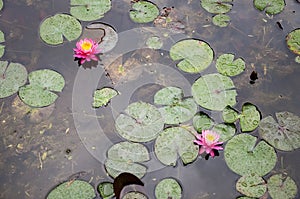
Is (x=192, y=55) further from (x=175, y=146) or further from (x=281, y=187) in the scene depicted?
(x=281, y=187)

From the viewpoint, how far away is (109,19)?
2564 millimetres

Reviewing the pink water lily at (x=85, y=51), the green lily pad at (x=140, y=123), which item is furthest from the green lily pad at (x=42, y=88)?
the green lily pad at (x=140, y=123)

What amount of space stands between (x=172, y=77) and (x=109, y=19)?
1.90ft

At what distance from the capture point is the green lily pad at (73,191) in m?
1.93

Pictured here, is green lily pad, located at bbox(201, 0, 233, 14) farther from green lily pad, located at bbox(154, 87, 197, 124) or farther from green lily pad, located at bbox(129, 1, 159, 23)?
green lily pad, located at bbox(154, 87, 197, 124)

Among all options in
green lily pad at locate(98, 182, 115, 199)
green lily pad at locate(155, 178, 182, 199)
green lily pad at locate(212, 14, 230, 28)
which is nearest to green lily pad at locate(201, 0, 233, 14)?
green lily pad at locate(212, 14, 230, 28)

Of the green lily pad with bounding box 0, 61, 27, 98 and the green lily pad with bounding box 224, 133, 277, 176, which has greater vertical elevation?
the green lily pad with bounding box 224, 133, 277, 176

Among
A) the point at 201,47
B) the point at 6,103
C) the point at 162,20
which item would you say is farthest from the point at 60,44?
the point at 201,47

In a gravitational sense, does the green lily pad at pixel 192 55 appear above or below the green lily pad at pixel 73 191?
above

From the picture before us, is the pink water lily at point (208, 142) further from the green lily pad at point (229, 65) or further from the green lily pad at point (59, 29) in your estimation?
the green lily pad at point (59, 29)

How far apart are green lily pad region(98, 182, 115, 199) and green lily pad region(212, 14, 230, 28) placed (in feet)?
4.04

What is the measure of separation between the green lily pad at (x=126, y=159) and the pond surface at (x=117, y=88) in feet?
0.12

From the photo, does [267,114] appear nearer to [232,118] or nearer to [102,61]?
[232,118]

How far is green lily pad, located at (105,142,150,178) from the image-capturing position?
6.60 feet
